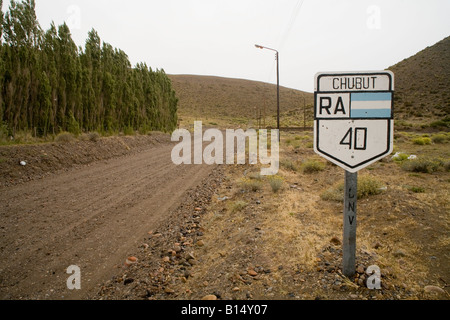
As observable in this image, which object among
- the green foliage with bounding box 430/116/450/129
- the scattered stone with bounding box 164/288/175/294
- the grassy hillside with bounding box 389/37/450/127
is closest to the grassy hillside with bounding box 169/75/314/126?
the grassy hillside with bounding box 389/37/450/127

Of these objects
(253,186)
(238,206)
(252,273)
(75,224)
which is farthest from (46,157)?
(252,273)

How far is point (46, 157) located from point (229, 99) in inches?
3311

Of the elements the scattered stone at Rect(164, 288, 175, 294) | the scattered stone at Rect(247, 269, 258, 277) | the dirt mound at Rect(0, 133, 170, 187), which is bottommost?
the scattered stone at Rect(164, 288, 175, 294)

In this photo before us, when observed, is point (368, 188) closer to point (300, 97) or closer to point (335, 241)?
point (335, 241)

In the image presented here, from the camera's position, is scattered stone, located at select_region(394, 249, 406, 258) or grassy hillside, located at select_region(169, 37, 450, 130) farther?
grassy hillside, located at select_region(169, 37, 450, 130)

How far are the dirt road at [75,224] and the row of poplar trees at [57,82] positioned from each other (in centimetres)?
653

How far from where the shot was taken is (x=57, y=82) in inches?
592

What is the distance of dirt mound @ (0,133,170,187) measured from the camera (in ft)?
28.8

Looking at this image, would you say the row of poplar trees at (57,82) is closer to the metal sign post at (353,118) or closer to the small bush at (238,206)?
the small bush at (238,206)

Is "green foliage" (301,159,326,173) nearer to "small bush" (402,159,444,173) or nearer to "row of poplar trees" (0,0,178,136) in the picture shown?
"small bush" (402,159,444,173)

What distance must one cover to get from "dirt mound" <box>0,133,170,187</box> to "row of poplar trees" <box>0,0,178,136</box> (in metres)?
2.59

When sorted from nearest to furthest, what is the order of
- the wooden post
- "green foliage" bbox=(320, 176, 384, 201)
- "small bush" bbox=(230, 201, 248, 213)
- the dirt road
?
the wooden post → the dirt road → "small bush" bbox=(230, 201, 248, 213) → "green foliage" bbox=(320, 176, 384, 201)

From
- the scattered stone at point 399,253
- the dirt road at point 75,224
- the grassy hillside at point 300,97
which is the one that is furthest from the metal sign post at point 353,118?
the grassy hillside at point 300,97

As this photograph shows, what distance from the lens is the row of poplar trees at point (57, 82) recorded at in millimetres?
12922
